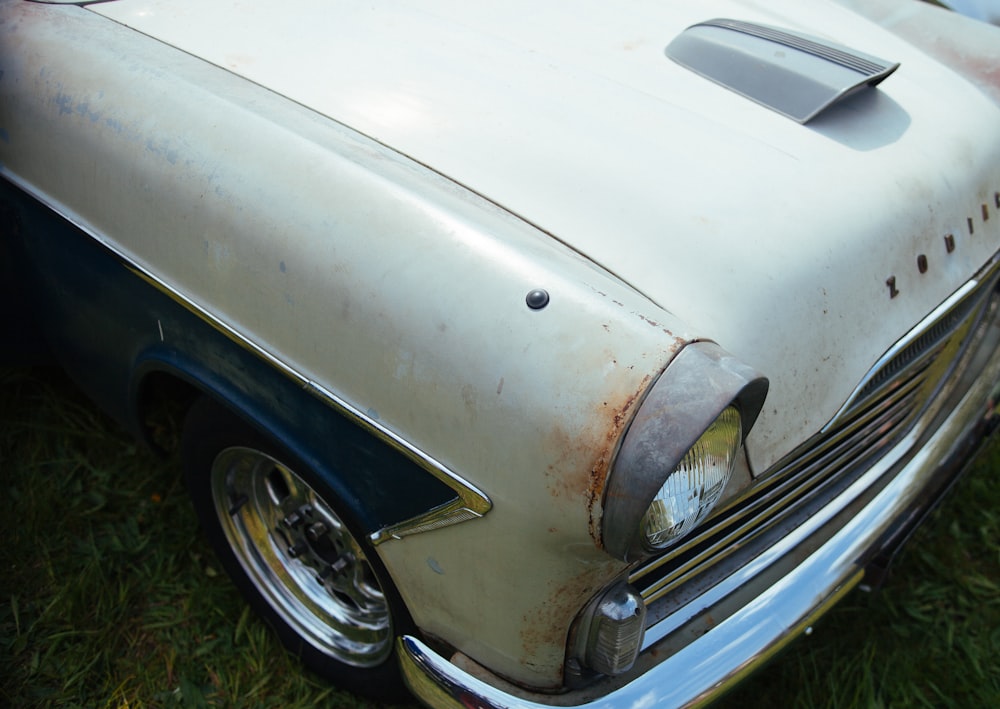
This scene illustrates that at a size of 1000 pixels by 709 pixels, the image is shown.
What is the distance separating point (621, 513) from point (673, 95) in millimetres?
880

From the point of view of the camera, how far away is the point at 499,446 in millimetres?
1171

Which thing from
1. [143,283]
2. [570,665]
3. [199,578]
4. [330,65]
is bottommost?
[199,578]

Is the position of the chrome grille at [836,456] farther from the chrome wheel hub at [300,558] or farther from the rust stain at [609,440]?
the chrome wheel hub at [300,558]

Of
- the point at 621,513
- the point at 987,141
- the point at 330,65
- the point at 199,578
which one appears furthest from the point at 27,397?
the point at 987,141

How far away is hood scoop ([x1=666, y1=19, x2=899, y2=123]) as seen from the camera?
164cm

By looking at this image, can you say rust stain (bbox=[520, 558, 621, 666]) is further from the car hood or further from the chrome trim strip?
the chrome trim strip

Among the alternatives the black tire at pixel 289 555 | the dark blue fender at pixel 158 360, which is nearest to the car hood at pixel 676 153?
the dark blue fender at pixel 158 360

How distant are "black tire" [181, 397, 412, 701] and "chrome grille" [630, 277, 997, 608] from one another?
1.72 ft

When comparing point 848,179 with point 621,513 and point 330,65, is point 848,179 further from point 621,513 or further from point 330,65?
point 330,65

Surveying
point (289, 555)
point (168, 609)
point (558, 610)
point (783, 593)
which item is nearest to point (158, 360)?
point (289, 555)

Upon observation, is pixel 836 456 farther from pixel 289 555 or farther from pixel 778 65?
pixel 289 555

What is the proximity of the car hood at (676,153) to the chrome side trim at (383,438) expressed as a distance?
0.38 m

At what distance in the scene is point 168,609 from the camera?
211 centimetres

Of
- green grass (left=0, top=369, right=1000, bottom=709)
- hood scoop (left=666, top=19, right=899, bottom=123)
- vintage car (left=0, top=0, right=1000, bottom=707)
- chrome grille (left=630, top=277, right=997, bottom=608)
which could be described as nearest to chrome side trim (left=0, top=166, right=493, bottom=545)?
vintage car (left=0, top=0, right=1000, bottom=707)
